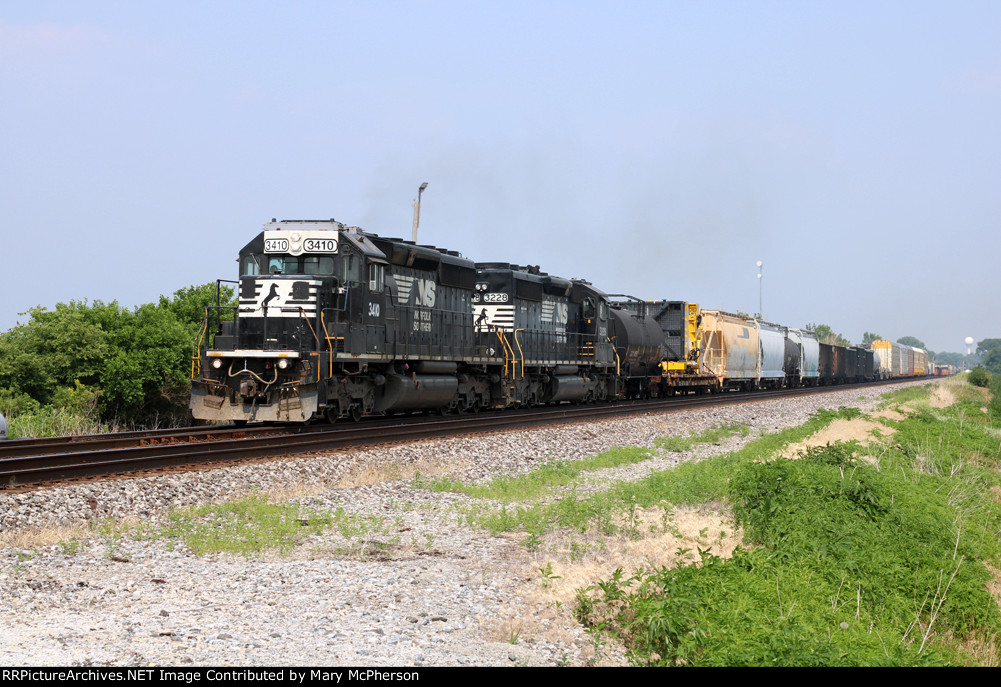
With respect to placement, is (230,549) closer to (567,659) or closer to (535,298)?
(567,659)

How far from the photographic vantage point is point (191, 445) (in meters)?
12.2

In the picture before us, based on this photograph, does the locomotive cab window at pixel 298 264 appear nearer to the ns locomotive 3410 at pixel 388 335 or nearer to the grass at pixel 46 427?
the ns locomotive 3410 at pixel 388 335

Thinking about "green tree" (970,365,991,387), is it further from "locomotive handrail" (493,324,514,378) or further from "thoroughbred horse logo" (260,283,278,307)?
"thoroughbred horse logo" (260,283,278,307)

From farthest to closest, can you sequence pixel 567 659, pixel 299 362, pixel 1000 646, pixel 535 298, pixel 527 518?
pixel 535 298 → pixel 299 362 → pixel 527 518 → pixel 1000 646 → pixel 567 659

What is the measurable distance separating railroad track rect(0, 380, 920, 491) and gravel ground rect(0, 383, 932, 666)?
2.74 feet

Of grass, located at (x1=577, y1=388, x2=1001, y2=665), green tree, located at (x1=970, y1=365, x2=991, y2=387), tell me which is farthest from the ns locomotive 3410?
green tree, located at (x1=970, y1=365, x2=991, y2=387)

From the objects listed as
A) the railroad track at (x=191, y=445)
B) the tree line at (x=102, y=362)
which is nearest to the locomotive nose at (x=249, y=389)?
the railroad track at (x=191, y=445)

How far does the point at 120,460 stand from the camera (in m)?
10.7

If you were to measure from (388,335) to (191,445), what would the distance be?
214 inches

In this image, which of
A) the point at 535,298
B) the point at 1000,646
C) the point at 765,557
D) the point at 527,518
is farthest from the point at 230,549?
the point at 535,298

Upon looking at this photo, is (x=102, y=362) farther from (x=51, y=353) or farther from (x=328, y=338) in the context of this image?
(x=328, y=338)

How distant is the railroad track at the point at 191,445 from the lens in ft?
32.9

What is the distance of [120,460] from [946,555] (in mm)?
→ 9144

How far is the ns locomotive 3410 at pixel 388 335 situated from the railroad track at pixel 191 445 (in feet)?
1.87
